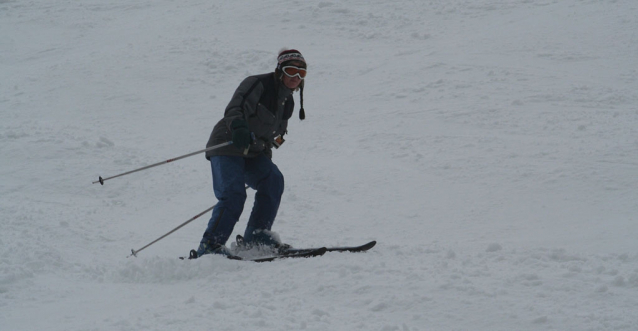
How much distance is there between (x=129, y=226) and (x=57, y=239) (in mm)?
1051

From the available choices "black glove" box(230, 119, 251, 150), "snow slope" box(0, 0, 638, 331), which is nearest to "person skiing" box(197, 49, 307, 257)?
"black glove" box(230, 119, 251, 150)

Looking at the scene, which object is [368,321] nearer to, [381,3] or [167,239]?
[167,239]

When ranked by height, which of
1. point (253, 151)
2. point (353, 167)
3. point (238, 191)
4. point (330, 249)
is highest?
point (253, 151)

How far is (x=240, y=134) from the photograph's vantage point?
14.8ft

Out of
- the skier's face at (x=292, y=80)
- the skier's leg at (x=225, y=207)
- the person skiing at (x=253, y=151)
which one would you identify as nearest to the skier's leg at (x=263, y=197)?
the person skiing at (x=253, y=151)

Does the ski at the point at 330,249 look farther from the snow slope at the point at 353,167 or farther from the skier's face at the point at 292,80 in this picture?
the skier's face at the point at 292,80

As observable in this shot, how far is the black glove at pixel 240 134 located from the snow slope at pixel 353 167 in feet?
2.97

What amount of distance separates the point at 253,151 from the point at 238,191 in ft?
1.45

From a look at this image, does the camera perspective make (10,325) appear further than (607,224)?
No

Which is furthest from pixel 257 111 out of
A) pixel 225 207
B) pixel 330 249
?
pixel 330 249

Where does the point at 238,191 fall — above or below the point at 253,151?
below

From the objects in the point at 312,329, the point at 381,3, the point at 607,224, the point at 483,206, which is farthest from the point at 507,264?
the point at 381,3

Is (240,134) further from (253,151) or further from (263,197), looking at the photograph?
(263,197)

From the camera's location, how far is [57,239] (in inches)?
220
